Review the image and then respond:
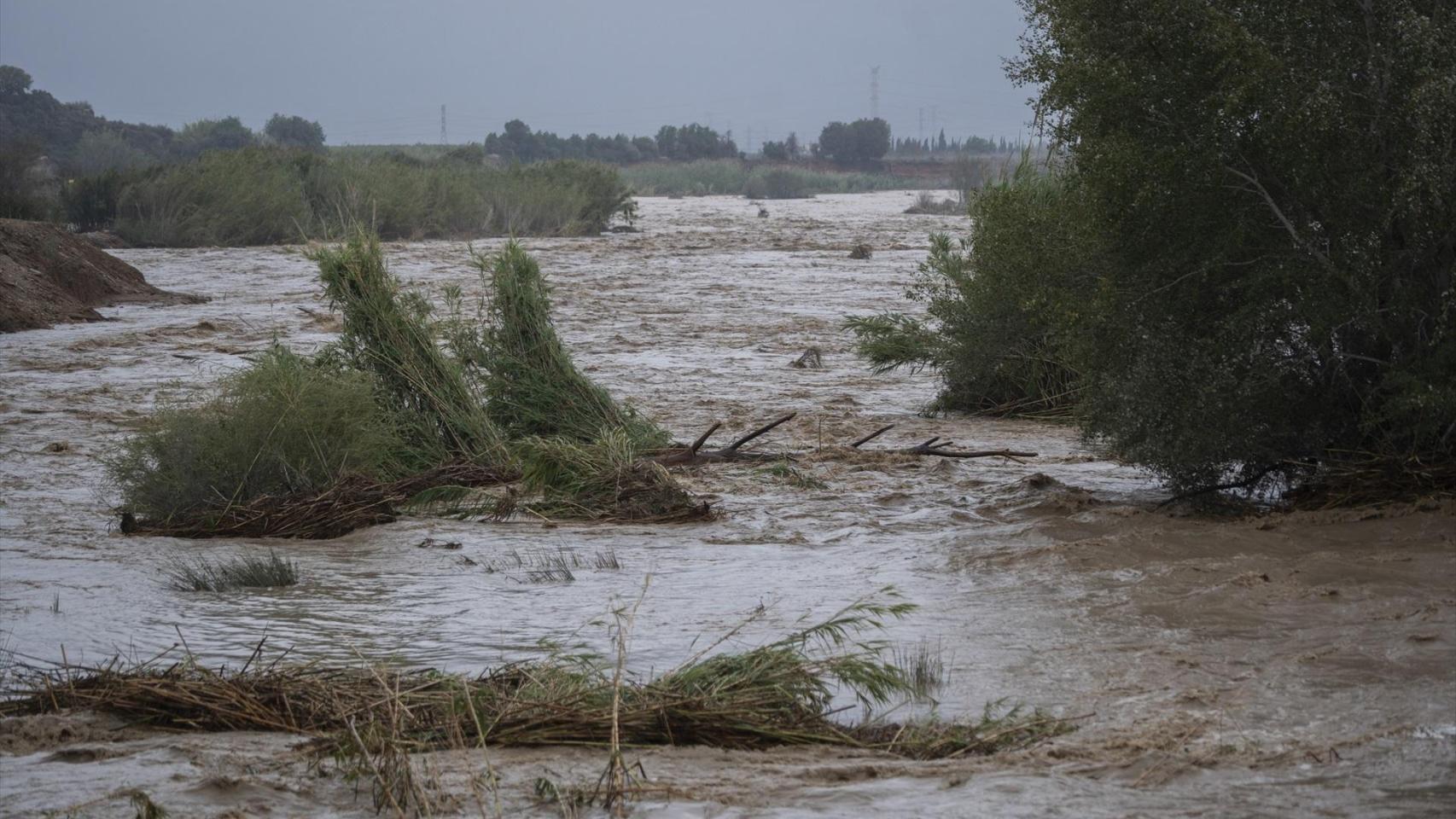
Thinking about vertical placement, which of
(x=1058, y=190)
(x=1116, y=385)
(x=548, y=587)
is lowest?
(x=548, y=587)

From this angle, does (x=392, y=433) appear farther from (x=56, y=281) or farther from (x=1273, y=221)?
(x=56, y=281)

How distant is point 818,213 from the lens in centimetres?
5706

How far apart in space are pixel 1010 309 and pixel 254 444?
6.95 metres

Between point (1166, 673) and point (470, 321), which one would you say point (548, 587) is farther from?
point (470, 321)

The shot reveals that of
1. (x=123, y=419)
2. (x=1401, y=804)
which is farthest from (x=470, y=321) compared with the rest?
(x=1401, y=804)

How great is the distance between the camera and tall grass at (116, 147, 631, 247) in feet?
112

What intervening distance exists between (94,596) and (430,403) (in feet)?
12.8

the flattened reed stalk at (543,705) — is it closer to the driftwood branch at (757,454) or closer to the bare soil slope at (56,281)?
the driftwood branch at (757,454)

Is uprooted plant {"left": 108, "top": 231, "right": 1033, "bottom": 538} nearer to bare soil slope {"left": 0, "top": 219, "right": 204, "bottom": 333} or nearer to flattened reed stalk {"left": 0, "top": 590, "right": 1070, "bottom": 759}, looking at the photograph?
flattened reed stalk {"left": 0, "top": 590, "right": 1070, "bottom": 759}

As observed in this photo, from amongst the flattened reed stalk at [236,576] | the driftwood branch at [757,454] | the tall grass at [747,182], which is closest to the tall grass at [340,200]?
the driftwood branch at [757,454]

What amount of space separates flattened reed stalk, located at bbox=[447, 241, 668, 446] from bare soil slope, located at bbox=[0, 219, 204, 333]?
36.9 feet

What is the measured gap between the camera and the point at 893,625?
22.9ft

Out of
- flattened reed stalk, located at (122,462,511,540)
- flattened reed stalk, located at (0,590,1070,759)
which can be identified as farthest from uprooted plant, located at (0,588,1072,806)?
flattened reed stalk, located at (122,462,511,540)

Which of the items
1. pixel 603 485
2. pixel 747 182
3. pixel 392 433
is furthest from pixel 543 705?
pixel 747 182
